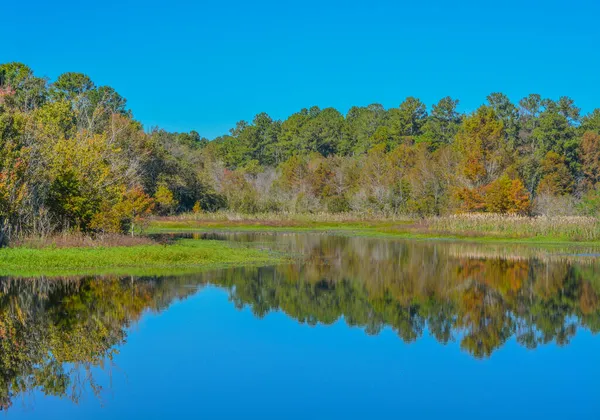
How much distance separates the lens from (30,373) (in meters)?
14.0

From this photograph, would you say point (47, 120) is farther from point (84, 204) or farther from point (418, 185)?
point (418, 185)

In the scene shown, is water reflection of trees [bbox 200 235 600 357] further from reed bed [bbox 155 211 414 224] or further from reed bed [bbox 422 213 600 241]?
reed bed [bbox 155 211 414 224]

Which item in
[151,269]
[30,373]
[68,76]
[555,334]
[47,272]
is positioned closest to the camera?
[30,373]

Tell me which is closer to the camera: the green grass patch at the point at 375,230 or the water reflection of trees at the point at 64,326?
the water reflection of trees at the point at 64,326

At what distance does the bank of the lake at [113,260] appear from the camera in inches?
1093

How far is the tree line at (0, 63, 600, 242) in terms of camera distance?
3472 cm

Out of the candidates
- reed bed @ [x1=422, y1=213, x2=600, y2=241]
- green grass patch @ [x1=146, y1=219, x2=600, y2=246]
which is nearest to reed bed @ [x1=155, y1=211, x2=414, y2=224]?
green grass patch @ [x1=146, y1=219, x2=600, y2=246]

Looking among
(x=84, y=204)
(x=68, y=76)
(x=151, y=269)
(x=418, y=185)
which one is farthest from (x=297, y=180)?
(x=151, y=269)

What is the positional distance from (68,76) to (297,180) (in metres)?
31.1

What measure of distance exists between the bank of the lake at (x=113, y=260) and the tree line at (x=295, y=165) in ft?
10.6

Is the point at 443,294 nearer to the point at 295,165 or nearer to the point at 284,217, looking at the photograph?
the point at 284,217

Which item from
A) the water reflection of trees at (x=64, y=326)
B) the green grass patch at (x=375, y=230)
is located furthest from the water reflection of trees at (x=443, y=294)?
the green grass patch at (x=375, y=230)

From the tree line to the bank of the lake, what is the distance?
3243mm

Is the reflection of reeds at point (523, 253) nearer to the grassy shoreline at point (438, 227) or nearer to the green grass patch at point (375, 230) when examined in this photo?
the green grass patch at point (375, 230)
